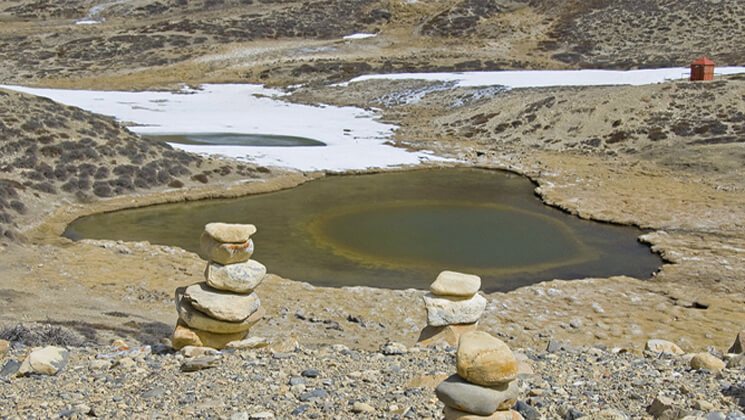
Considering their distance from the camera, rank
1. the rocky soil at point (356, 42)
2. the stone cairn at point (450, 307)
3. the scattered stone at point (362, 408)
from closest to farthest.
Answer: the scattered stone at point (362, 408) < the stone cairn at point (450, 307) < the rocky soil at point (356, 42)

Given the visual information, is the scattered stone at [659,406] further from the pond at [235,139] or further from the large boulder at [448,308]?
A: the pond at [235,139]

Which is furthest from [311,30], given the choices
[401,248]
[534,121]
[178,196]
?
[401,248]

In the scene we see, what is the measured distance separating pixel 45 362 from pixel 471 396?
6297 millimetres

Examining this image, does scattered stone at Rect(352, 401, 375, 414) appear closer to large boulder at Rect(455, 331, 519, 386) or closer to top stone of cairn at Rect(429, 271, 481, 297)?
large boulder at Rect(455, 331, 519, 386)

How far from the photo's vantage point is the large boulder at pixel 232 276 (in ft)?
46.3

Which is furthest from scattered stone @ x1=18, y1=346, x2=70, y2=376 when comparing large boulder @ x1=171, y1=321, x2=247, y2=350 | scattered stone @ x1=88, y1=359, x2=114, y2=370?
large boulder @ x1=171, y1=321, x2=247, y2=350

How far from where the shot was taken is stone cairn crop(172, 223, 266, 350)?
45.9 feet

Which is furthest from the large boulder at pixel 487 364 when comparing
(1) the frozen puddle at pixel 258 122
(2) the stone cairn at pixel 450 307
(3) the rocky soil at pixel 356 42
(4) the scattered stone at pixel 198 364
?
(3) the rocky soil at pixel 356 42

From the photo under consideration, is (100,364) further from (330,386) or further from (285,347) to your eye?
(330,386)

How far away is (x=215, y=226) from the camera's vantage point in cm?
1416

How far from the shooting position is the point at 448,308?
48.2 feet

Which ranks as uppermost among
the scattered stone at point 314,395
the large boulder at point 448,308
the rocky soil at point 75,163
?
the scattered stone at point 314,395

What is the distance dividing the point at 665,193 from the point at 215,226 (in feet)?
79.3

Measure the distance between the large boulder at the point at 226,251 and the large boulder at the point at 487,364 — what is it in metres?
6.46
